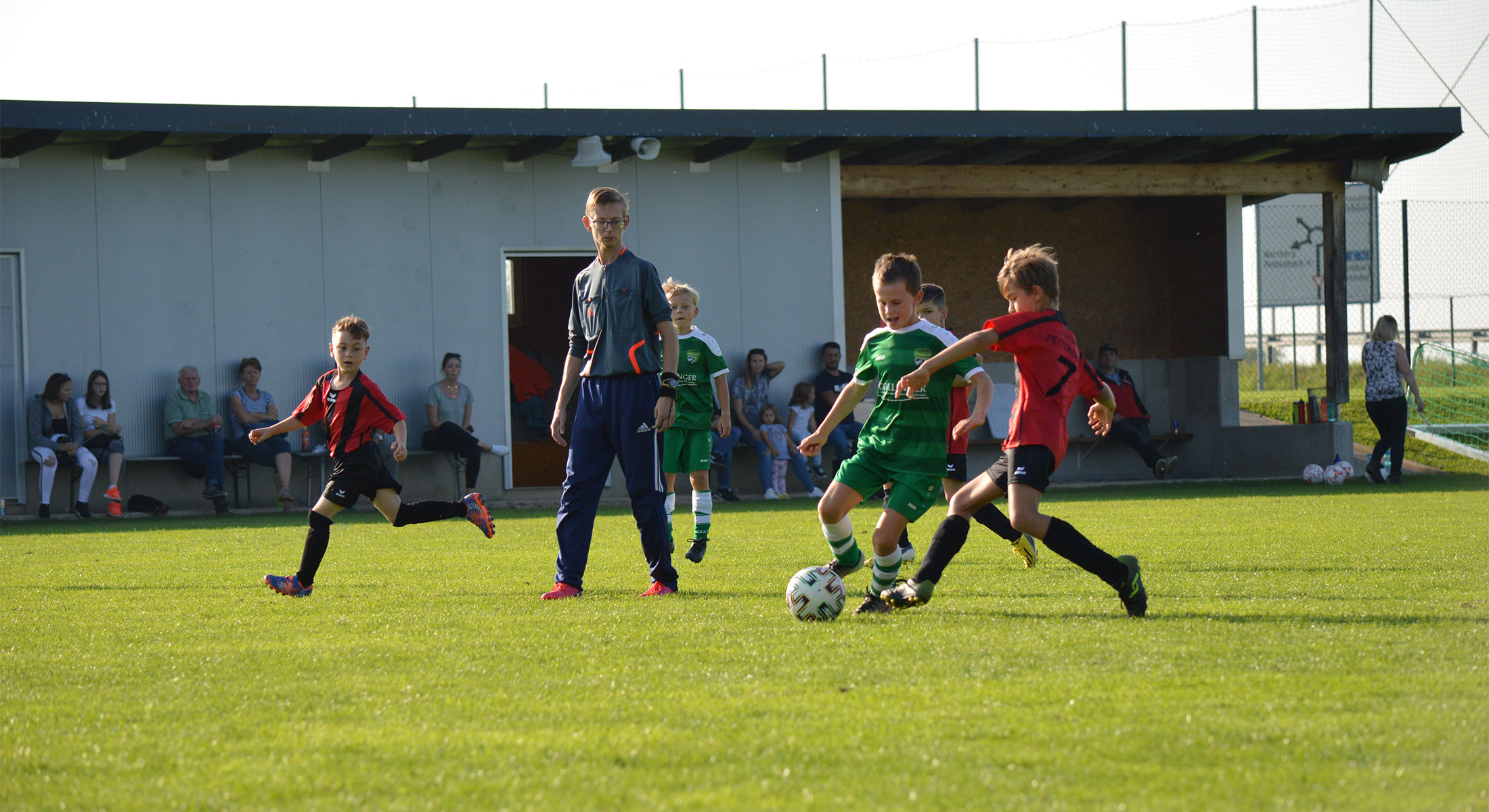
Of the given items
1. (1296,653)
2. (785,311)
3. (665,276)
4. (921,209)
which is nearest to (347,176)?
(665,276)

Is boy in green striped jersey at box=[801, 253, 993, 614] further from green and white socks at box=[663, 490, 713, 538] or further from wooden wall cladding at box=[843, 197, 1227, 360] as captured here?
wooden wall cladding at box=[843, 197, 1227, 360]

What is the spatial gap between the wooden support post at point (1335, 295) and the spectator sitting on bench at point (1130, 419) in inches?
92.4

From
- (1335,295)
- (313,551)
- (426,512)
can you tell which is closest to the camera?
(313,551)

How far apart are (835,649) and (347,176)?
40.0 ft

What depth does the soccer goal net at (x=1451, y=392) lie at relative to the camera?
62.3 ft

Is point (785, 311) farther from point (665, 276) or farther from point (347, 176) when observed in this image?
point (347, 176)

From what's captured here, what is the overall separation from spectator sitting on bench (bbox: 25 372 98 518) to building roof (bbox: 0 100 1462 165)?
103 inches

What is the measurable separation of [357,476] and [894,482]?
2.84m

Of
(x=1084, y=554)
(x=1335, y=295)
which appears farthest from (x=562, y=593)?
(x=1335, y=295)

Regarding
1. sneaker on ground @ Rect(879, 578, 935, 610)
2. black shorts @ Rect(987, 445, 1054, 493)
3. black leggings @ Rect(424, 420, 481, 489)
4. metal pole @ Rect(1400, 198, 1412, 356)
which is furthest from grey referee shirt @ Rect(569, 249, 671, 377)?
metal pole @ Rect(1400, 198, 1412, 356)

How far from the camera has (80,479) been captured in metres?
13.6

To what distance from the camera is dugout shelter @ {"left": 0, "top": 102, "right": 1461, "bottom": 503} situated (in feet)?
46.9

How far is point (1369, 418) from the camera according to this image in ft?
63.9

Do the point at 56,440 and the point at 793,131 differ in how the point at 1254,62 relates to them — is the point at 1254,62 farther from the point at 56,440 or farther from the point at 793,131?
the point at 56,440
